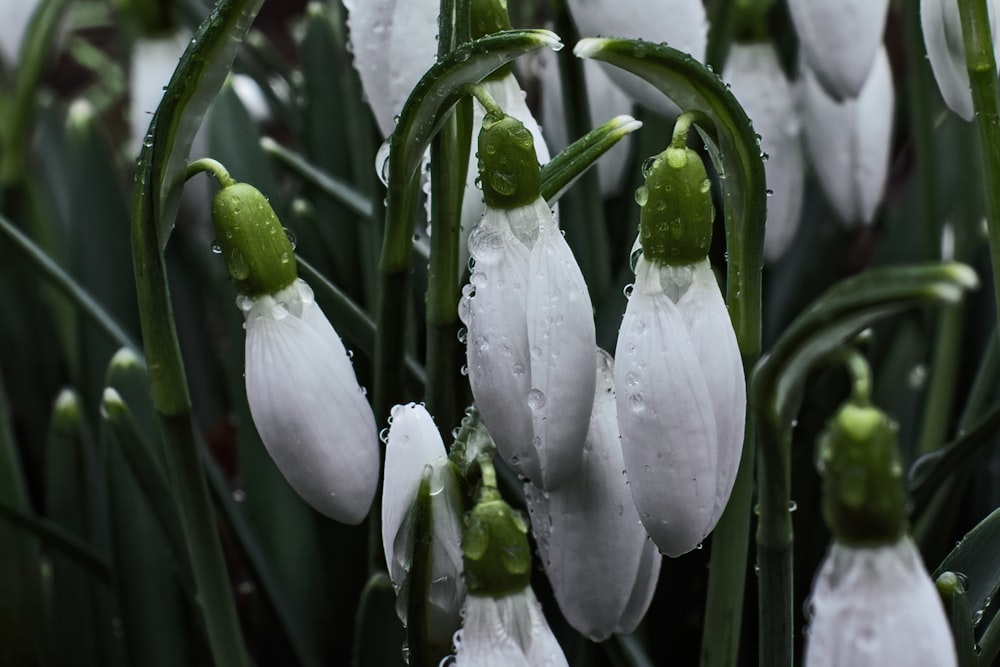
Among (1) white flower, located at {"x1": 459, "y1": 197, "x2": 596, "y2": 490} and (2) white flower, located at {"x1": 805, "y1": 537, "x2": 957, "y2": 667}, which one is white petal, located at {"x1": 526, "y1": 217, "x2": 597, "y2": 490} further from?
(2) white flower, located at {"x1": 805, "y1": 537, "x2": 957, "y2": 667}

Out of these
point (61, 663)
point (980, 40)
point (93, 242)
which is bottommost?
point (61, 663)

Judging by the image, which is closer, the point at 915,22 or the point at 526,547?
the point at 526,547

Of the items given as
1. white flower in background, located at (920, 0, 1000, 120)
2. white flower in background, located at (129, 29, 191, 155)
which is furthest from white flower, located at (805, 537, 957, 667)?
white flower in background, located at (129, 29, 191, 155)

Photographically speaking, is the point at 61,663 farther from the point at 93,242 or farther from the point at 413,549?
the point at 413,549

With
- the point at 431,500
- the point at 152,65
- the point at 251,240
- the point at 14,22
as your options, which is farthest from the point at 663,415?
the point at 14,22

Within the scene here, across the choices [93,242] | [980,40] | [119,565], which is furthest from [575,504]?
[93,242]

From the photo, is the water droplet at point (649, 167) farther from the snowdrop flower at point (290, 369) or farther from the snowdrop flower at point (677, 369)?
the snowdrop flower at point (290, 369)
